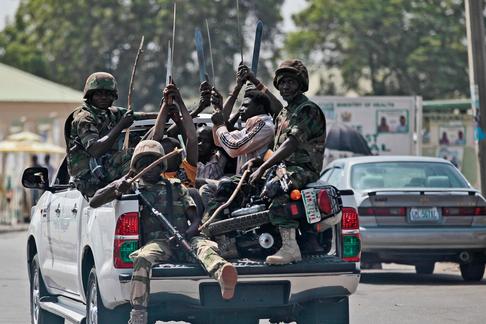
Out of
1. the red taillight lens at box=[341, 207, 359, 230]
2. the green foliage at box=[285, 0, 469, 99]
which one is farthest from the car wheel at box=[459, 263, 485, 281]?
the green foliage at box=[285, 0, 469, 99]

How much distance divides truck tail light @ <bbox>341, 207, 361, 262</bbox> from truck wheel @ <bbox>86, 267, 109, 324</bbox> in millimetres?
1695

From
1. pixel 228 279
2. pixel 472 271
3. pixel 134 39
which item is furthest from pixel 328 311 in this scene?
pixel 134 39

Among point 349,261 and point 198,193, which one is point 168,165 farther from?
point 349,261

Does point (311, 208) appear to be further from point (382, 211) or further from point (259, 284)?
point (382, 211)

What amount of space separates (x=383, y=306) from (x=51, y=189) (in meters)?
4.11

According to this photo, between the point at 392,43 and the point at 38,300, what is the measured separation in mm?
47559

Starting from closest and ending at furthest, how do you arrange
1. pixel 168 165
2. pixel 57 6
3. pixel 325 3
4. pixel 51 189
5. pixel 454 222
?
pixel 168 165 → pixel 51 189 → pixel 454 222 → pixel 325 3 → pixel 57 6

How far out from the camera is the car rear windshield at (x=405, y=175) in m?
15.9

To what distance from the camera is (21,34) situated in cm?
7062

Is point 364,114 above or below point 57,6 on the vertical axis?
below

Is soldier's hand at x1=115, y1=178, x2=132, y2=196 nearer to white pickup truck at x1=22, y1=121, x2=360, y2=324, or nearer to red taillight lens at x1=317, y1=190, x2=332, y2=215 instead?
white pickup truck at x1=22, y1=121, x2=360, y2=324

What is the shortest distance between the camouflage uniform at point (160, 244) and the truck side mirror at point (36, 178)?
5.98 ft

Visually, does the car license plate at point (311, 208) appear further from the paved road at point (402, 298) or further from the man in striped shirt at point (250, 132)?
the paved road at point (402, 298)

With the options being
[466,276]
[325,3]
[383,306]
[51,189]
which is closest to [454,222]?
[466,276]
